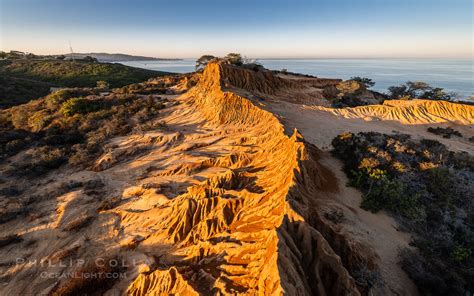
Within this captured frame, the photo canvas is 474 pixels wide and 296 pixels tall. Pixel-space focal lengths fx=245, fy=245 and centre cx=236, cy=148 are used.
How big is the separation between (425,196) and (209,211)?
32.9ft

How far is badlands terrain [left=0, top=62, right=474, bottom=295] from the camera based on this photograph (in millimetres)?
6738

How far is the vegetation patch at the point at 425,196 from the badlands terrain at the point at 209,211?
0.53 meters

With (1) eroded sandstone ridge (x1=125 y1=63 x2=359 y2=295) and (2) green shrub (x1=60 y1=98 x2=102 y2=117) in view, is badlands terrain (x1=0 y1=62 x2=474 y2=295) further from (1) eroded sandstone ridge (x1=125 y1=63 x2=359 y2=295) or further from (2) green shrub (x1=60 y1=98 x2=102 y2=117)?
(2) green shrub (x1=60 y1=98 x2=102 y2=117)

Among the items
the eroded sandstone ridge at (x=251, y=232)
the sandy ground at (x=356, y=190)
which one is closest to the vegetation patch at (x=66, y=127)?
the eroded sandstone ridge at (x=251, y=232)

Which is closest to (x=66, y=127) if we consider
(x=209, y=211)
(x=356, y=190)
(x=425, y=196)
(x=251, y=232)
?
(x=209, y=211)

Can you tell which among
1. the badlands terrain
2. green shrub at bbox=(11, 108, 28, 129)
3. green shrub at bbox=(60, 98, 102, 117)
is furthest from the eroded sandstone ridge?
green shrub at bbox=(11, 108, 28, 129)

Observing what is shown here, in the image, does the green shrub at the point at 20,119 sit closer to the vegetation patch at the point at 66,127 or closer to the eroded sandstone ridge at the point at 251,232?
the vegetation patch at the point at 66,127

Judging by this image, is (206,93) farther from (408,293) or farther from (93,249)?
(408,293)

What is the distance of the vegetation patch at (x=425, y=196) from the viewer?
7.91m

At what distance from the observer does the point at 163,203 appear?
12.5 metres

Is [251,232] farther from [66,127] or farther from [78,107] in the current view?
[78,107]

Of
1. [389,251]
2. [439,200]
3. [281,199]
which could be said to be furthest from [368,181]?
[281,199]

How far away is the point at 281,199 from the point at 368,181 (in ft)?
20.7

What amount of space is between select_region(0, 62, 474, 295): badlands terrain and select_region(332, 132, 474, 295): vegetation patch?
526 mm
